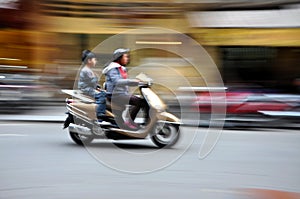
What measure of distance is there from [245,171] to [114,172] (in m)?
1.49

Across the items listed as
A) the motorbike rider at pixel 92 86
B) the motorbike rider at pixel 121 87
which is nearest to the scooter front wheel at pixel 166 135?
the motorbike rider at pixel 121 87

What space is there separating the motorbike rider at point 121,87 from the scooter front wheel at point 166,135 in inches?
12.6

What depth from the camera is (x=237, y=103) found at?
10203 mm

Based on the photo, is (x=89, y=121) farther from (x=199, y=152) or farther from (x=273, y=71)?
(x=273, y=71)

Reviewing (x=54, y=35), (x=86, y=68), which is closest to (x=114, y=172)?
(x=86, y=68)

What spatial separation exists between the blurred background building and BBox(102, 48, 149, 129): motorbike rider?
457cm

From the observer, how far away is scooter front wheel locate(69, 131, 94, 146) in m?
7.62

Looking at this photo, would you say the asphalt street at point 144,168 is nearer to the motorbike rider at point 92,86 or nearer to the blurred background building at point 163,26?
the motorbike rider at point 92,86

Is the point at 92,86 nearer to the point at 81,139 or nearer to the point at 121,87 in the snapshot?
the point at 121,87

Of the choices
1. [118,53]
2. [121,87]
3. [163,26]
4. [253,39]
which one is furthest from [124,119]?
[253,39]

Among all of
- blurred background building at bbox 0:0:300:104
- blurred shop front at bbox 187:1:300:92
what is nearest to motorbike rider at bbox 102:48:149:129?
blurred background building at bbox 0:0:300:104

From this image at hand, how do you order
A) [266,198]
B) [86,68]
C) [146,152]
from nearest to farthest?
[266,198] < [146,152] < [86,68]

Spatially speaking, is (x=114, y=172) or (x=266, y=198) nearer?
(x=266, y=198)

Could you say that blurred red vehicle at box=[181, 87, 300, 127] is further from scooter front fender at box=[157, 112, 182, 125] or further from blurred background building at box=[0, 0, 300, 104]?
scooter front fender at box=[157, 112, 182, 125]
